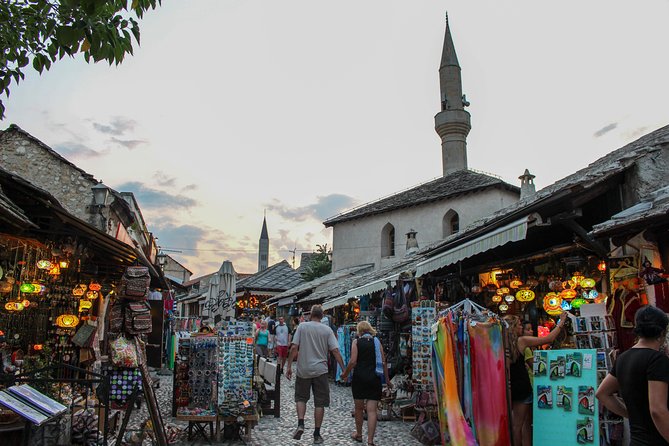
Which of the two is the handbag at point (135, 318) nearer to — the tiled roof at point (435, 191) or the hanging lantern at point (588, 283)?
the hanging lantern at point (588, 283)

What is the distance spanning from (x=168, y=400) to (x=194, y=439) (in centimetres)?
426

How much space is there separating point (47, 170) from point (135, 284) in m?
9.42

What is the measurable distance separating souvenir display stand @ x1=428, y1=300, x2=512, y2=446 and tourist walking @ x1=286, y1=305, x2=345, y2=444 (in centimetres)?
173

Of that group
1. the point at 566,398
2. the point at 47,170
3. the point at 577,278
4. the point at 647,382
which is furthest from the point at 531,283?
the point at 47,170

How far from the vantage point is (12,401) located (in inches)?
196

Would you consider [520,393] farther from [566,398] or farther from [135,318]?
[135,318]

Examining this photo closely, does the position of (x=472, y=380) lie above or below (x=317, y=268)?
below

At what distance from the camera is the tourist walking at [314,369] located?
7914mm

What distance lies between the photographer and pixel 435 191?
3014 cm

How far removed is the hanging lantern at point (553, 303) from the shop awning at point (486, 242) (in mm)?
1425

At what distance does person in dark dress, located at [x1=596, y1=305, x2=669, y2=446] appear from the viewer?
10.8ft

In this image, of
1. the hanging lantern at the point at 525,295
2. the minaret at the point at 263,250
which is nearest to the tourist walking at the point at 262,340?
the hanging lantern at the point at 525,295

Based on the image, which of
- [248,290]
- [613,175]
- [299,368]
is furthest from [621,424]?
[248,290]

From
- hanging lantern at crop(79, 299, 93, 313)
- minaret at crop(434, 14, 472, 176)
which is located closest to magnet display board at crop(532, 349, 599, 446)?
hanging lantern at crop(79, 299, 93, 313)
